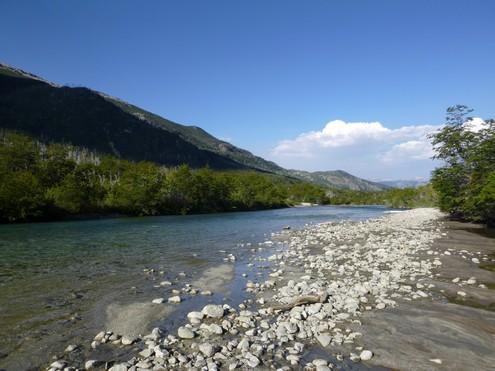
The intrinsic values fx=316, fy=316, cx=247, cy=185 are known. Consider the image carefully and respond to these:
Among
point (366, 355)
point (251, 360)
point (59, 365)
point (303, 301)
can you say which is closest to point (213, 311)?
point (303, 301)

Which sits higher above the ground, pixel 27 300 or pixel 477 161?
pixel 477 161

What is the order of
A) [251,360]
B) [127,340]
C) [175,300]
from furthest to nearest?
[175,300]
[127,340]
[251,360]

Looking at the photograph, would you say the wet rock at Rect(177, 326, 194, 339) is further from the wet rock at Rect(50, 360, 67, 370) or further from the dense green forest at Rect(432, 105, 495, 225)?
the dense green forest at Rect(432, 105, 495, 225)

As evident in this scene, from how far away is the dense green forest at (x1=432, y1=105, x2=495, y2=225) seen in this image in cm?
3903

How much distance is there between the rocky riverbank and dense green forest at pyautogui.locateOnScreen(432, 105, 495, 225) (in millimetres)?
29400

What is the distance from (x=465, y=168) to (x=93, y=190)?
81.2 metres

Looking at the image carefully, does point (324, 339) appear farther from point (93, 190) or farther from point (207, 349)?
point (93, 190)

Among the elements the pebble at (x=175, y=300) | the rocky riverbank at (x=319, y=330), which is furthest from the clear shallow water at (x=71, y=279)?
the rocky riverbank at (x=319, y=330)

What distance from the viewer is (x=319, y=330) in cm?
957

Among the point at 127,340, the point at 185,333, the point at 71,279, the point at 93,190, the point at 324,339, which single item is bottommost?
the point at 71,279

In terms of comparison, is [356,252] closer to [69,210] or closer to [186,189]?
[69,210]

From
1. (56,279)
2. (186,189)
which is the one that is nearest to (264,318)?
(56,279)

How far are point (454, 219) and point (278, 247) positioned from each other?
3726cm

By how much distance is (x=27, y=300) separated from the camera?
13.0m
